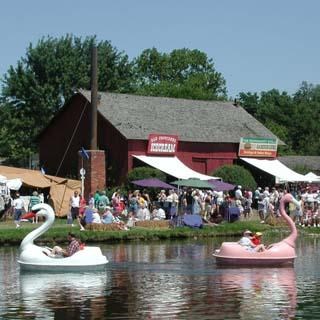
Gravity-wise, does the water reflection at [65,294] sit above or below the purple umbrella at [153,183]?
below

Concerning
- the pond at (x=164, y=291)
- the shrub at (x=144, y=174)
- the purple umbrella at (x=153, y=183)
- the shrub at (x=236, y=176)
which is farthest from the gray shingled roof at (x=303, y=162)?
the pond at (x=164, y=291)

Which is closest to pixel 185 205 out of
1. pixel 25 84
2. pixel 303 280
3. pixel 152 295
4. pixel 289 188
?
pixel 289 188

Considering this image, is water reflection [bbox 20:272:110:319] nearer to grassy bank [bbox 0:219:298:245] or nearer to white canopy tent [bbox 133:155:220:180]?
grassy bank [bbox 0:219:298:245]

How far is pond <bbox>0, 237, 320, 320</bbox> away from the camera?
20156 mm

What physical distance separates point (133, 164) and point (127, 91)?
79.0 feet

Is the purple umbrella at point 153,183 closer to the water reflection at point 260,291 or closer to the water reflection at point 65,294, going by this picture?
the water reflection at point 260,291

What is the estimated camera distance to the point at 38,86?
7600 centimetres

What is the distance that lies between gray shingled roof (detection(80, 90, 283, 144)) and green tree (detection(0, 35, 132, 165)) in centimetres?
1339

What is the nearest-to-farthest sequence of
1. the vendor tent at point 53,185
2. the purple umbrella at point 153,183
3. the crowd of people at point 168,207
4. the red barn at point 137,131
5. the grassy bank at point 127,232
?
the grassy bank at point 127,232 → the crowd of people at point 168,207 → the vendor tent at point 53,185 → the purple umbrella at point 153,183 → the red barn at point 137,131

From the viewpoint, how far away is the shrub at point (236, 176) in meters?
56.2

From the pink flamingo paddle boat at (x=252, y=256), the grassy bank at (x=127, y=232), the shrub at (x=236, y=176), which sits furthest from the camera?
the shrub at (x=236, y=176)

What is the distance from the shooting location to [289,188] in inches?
2463

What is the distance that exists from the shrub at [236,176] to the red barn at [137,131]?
4.03 m

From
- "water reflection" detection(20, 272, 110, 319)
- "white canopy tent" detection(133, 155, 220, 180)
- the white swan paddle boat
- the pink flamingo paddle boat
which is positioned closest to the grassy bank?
"white canopy tent" detection(133, 155, 220, 180)
